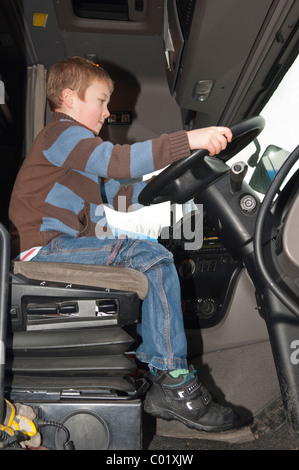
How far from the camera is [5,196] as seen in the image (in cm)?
190

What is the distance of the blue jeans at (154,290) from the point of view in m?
1.17

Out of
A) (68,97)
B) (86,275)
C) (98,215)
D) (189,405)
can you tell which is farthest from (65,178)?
(189,405)

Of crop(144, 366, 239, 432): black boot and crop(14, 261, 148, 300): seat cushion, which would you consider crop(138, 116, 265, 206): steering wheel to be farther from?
crop(144, 366, 239, 432): black boot

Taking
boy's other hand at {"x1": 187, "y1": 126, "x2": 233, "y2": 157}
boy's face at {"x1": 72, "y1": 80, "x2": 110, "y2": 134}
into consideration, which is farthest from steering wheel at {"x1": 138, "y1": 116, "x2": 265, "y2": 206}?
boy's face at {"x1": 72, "y1": 80, "x2": 110, "y2": 134}

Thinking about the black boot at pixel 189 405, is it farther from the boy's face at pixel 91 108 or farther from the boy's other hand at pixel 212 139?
the boy's face at pixel 91 108

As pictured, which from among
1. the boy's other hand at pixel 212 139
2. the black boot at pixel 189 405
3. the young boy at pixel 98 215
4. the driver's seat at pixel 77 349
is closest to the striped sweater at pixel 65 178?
the young boy at pixel 98 215

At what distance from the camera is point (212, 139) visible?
1.05m

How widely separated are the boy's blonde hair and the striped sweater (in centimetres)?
11

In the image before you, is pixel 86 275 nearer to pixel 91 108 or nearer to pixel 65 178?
pixel 65 178

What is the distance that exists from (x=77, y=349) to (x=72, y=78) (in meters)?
0.86

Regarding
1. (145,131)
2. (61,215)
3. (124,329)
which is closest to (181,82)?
(145,131)

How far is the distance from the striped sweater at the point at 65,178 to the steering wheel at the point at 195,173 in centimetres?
5

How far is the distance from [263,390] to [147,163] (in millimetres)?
869

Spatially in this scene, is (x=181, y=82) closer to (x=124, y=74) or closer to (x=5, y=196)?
(x=124, y=74)
